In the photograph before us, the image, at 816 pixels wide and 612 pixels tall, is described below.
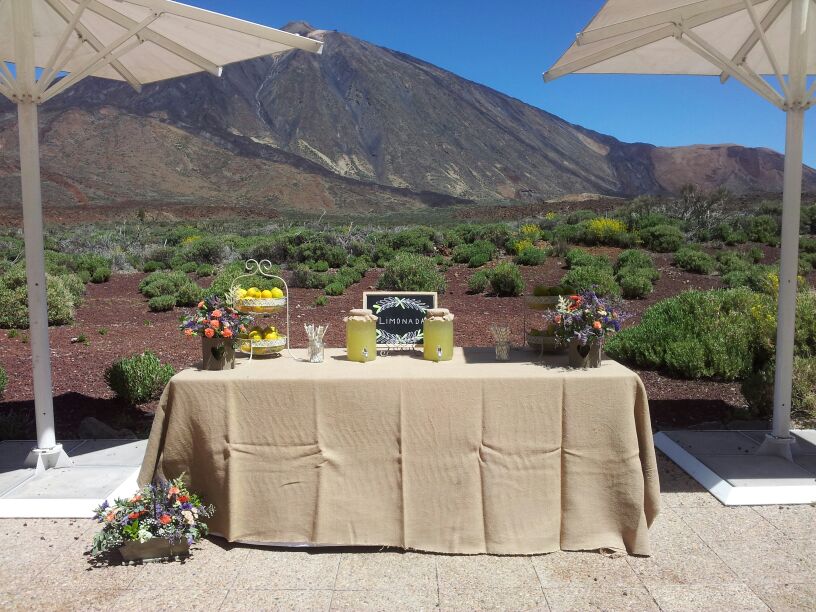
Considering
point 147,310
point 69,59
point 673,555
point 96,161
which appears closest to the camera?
point 673,555

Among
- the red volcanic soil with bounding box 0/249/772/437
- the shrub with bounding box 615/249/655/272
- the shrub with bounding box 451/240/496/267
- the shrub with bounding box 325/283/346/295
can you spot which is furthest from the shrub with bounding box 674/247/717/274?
the shrub with bounding box 325/283/346/295

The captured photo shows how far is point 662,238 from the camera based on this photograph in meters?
18.8

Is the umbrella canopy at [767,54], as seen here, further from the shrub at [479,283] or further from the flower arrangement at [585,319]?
the shrub at [479,283]

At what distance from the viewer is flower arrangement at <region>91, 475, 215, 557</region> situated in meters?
3.76

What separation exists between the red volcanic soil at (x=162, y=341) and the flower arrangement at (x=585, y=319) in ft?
1.16

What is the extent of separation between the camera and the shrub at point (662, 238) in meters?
18.5

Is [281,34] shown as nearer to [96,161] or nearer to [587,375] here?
[587,375]

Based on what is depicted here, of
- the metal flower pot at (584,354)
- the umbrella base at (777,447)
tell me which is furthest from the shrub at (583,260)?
the metal flower pot at (584,354)

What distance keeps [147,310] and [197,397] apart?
996 cm

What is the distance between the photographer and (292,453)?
3943 mm

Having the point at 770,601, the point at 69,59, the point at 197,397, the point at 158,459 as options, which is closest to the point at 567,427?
the point at 770,601

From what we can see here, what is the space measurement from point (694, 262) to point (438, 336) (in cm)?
1329

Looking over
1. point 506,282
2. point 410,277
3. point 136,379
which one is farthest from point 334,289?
point 136,379

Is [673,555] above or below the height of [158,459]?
below
